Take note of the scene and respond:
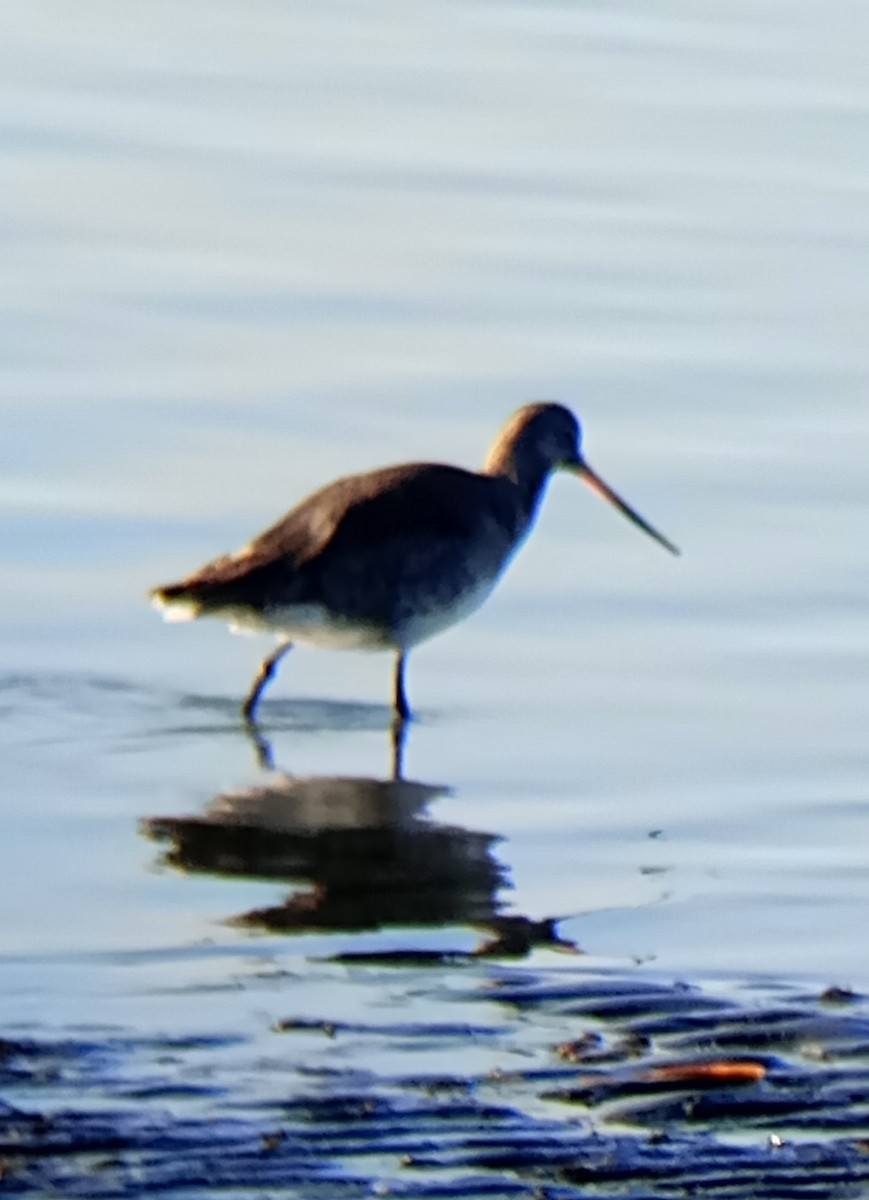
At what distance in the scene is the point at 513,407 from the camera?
11156 mm

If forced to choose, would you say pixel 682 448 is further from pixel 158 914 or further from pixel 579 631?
pixel 158 914

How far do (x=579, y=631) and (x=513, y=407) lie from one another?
2.10 metres

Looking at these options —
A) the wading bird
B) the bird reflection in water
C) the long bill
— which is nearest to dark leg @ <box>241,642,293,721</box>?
the wading bird

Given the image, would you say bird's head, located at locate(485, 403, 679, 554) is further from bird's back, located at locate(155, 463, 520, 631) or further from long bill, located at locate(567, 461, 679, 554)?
bird's back, located at locate(155, 463, 520, 631)

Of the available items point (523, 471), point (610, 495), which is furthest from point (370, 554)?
point (610, 495)

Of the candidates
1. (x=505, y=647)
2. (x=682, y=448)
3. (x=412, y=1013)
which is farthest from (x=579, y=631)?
(x=412, y=1013)

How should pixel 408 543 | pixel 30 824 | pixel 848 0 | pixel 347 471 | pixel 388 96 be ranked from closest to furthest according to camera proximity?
pixel 30 824 < pixel 408 543 < pixel 347 471 < pixel 388 96 < pixel 848 0

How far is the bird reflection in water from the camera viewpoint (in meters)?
6.64

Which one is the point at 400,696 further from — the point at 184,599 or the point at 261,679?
the point at 184,599

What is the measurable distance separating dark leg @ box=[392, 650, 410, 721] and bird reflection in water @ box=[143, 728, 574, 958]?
0.47m

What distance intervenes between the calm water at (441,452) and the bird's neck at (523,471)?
307 millimetres

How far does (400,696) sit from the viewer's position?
866 cm

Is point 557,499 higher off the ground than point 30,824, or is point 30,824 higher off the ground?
point 557,499

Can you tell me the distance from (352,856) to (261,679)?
1.51 meters
